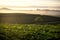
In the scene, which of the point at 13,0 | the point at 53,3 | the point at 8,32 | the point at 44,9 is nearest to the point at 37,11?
the point at 44,9

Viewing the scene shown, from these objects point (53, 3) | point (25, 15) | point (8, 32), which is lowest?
point (8, 32)

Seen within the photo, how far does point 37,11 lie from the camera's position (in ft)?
4.81

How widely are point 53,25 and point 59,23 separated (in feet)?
0.24

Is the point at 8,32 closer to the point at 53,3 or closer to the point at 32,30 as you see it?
the point at 32,30

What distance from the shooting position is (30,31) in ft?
4.79

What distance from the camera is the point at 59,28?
145 cm

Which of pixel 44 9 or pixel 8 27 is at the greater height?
pixel 44 9

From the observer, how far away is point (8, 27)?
1485 mm

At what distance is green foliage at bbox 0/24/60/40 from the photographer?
1.44m

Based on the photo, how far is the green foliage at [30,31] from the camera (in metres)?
1.44

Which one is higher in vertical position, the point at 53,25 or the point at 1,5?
the point at 1,5

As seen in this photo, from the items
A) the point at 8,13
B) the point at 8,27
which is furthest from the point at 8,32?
the point at 8,13

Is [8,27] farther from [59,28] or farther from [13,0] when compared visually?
[59,28]

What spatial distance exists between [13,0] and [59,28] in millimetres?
636
